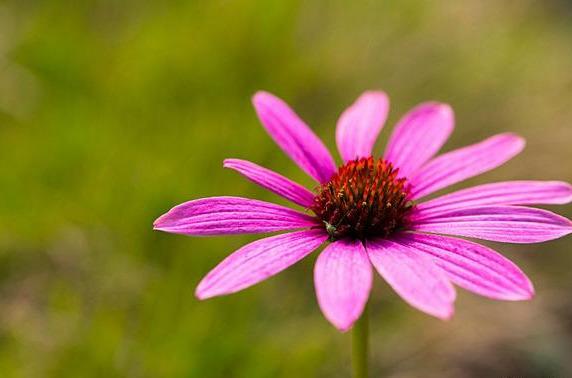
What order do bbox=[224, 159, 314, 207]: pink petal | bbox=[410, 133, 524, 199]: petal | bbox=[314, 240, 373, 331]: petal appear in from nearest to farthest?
bbox=[314, 240, 373, 331]: petal → bbox=[224, 159, 314, 207]: pink petal → bbox=[410, 133, 524, 199]: petal

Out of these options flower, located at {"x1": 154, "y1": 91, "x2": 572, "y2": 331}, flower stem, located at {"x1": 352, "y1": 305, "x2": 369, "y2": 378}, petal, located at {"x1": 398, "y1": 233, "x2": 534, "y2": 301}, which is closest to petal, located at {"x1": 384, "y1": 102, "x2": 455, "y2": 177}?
flower, located at {"x1": 154, "y1": 91, "x2": 572, "y2": 331}

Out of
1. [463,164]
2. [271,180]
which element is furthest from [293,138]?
[463,164]

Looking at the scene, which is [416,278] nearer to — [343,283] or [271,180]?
[343,283]

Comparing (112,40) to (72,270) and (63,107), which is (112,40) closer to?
(63,107)

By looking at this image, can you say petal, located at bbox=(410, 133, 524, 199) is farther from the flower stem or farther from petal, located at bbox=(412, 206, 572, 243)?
the flower stem

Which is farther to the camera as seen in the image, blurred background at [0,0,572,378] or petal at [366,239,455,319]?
blurred background at [0,0,572,378]

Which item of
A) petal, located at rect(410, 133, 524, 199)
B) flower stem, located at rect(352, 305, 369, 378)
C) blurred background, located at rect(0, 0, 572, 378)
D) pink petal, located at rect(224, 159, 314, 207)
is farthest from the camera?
blurred background, located at rect(0, 0, 572, 378)
